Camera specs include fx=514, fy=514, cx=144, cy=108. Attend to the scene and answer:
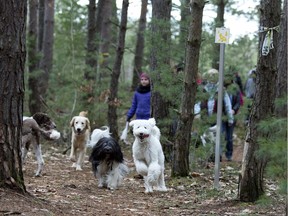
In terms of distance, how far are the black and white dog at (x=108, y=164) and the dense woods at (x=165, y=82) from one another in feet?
3.83

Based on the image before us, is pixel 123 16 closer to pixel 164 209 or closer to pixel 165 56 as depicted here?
pixel 165 56

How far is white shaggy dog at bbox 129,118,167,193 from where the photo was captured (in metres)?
8.61

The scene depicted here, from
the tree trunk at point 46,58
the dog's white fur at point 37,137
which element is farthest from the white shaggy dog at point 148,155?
the tree trunk at point 46,58

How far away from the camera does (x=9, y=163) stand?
588cm

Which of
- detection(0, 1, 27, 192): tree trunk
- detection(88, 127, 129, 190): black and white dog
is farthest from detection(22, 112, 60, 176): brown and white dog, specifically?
detection(0, 1, 27, 192): tree trunk

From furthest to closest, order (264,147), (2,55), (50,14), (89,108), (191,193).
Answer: (50,14), (89,108), (191,193), (2,55), (264,147)

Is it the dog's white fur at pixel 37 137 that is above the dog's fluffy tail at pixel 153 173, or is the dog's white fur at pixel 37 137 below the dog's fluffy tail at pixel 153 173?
above

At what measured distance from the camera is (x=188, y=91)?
31.2 ft

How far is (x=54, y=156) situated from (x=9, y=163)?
7699mm

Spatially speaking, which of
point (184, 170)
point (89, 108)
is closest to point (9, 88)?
point (184, 170)

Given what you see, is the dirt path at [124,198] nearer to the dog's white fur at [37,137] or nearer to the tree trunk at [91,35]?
the dog's white fur at [37,137]

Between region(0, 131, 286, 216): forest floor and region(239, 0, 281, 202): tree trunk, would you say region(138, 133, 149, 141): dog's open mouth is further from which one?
region(239, 0, 281, 202): tree trunk

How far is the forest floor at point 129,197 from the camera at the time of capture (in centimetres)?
591

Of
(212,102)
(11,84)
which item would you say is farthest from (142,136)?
(212,102)
